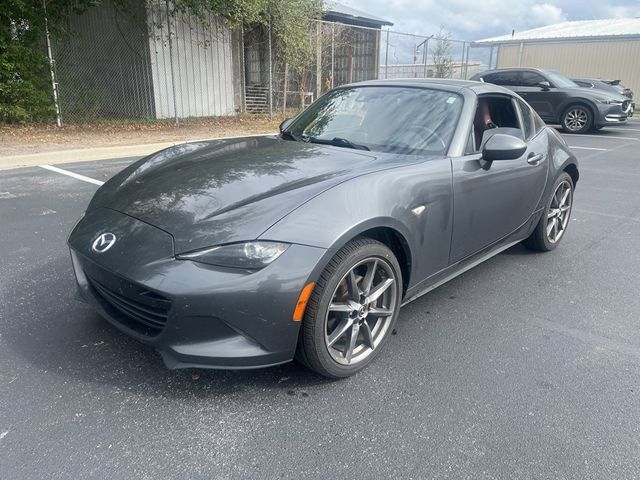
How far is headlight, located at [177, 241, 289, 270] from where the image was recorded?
211 centimetres

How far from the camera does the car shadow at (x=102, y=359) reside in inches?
94.3

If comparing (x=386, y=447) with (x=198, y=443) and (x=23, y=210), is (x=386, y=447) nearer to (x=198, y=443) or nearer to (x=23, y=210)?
(x=198, y=443)

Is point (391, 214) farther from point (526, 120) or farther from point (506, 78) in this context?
point (506, 78)

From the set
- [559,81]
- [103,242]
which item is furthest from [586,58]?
[103,242]

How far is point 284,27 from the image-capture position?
14.8 m

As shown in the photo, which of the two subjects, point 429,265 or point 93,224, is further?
point 429,265

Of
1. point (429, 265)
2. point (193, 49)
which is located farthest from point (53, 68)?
point (429, 265)

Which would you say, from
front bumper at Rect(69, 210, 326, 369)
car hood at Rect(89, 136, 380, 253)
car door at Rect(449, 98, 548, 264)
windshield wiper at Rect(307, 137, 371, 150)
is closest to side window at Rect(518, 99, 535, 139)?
car door at Rect(449, 98, 548, 264)

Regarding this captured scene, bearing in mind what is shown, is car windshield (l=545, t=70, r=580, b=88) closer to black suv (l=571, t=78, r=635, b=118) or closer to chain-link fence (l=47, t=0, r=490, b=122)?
black suv (l=571, t=78, r=635, b=118)

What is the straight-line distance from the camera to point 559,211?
4488 mm

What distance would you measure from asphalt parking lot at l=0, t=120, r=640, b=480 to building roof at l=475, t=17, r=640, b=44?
89.0 feet

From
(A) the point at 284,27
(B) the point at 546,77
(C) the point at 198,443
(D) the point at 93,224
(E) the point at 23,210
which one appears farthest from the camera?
(A) the point at 284,27

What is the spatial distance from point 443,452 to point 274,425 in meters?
0.72

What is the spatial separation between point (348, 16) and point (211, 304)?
62.0 ft
